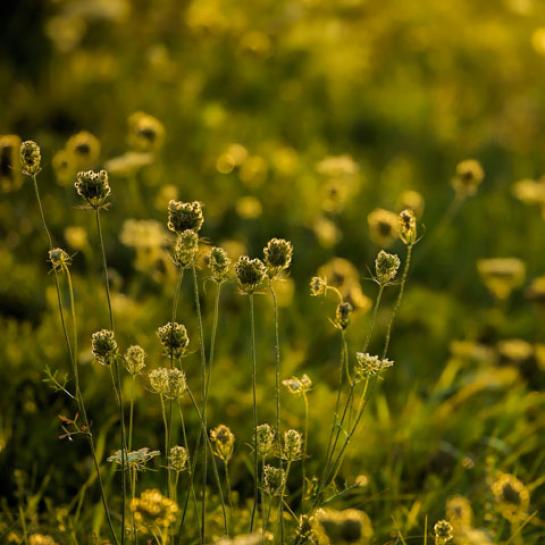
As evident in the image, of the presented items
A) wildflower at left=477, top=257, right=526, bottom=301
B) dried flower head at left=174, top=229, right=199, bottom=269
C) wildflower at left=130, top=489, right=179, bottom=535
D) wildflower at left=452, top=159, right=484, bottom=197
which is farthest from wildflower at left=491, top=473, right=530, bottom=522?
wildflower at left=477, top=257, right=526, bottom=301

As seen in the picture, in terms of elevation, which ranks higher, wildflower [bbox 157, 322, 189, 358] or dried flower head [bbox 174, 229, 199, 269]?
dried flower head [bbox 174, 229, 199, 269]

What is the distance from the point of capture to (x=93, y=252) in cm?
273

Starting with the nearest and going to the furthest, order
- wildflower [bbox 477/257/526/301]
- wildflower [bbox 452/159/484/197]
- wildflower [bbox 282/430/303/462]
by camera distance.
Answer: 1. wildflower [bbox 282/430/303/462]
2. wildflower [bbox 452/159/484/197]
3. wildflower [bbox 477/257/526/301]

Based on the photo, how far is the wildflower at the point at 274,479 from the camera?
117 cm

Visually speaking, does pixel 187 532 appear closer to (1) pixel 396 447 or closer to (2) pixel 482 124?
(1) pixel 396 447

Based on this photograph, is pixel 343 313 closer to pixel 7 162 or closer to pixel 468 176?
pixel 7 162

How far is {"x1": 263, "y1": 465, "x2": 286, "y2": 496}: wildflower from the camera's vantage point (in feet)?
3.84

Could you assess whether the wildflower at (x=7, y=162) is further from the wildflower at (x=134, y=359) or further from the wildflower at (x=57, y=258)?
the wildflower at (x=134, y=359)

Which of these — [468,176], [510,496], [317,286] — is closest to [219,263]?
[317,286]

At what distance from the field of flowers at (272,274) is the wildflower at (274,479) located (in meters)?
0.01

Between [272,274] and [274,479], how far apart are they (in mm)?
280

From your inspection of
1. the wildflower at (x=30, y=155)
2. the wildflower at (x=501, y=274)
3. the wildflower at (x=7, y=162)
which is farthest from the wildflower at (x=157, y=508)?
the wildflower at (x=501, y=274)

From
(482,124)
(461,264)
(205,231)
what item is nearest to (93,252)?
(205,231)

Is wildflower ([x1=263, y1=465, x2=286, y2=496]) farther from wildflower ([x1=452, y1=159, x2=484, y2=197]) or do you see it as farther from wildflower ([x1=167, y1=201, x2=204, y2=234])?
wildflower ([x1=452, y1=159, x2=484, y2=197])
